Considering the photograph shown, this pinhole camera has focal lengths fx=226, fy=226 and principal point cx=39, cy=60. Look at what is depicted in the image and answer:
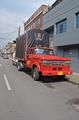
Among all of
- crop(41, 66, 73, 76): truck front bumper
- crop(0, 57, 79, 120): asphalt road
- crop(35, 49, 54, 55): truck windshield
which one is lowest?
crop(0, 57, 79, 120): asphalt road

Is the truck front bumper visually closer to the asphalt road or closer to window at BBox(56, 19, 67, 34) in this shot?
the asphalt road

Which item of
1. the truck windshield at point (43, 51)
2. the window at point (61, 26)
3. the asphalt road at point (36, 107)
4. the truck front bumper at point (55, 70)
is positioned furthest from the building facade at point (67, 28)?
the asphalt road at point (36, 107)

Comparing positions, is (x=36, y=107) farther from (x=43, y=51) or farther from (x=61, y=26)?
(x=61, y=26)

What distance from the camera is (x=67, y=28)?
22047 mm

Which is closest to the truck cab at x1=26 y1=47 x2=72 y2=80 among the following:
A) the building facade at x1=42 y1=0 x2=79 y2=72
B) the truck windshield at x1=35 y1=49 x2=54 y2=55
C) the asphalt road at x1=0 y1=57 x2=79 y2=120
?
the truck windshield at x1=35 y1=49 x2=54 y2=55

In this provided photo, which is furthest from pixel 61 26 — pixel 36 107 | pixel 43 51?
pixel 36 107

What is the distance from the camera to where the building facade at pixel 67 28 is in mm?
20297

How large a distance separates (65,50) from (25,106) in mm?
17123

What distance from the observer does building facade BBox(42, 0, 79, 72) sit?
20297mm

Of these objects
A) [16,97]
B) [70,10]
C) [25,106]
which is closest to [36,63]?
[16,97]

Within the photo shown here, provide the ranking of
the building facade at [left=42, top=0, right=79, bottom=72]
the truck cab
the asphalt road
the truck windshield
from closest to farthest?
the asphalt road < the truck cab < the truck windshield < the building facade at [left=42, top=0, right=79, bottom=72]

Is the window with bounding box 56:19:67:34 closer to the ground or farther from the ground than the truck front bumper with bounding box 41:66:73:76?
farther from the ground

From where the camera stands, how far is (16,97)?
901 cm

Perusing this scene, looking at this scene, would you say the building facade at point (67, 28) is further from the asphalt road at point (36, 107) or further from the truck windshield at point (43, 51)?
the asphalt road at point (36, 107)
